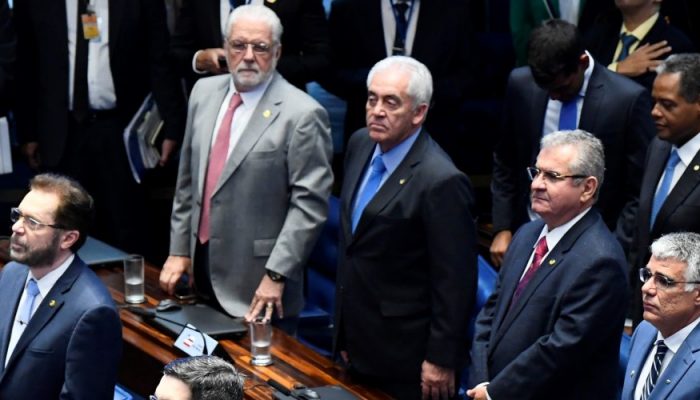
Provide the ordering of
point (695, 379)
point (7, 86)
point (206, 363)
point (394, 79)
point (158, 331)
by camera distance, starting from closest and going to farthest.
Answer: point (206, 363)
point (695, 379)
point (394, 79)
point (158, 331)
point (7, 86)

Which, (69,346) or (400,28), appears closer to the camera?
(69,346)

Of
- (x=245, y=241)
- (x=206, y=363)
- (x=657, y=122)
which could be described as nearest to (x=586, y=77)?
(x=657, y=122)

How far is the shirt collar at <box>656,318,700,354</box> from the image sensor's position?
372 centimetres

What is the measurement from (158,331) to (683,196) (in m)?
1.77

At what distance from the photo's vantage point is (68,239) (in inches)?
166

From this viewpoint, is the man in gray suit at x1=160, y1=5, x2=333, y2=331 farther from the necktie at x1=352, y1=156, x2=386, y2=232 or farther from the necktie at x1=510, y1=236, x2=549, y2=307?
the necktie at x1=510, y1=236, x2=549, y2=307

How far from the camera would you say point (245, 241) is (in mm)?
4961

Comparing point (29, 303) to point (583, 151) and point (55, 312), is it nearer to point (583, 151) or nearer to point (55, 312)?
point (55, 312)

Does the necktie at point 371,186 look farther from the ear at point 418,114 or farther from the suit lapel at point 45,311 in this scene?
the suit lapel at point 45,311

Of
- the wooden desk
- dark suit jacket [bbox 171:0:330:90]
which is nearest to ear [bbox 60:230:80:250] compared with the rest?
the wooden desk

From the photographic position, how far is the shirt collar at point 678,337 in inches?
146

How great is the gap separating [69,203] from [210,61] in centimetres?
148

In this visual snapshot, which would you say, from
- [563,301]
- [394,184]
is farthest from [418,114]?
[563,301]

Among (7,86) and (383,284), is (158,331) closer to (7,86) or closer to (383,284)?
(383,284)
